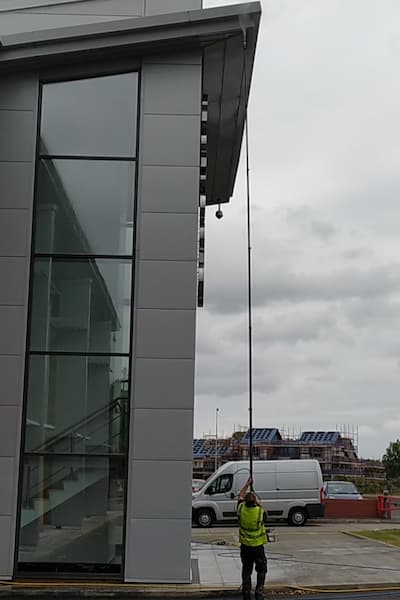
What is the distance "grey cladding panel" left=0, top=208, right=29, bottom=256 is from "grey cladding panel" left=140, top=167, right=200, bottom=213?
6.21 ft

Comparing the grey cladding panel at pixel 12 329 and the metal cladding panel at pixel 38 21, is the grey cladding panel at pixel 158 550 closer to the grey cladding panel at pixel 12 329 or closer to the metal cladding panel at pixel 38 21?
the grey cladding panel at pixel 12 329

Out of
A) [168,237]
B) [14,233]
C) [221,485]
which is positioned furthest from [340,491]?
[14,233]

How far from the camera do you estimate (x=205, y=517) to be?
2714 cm

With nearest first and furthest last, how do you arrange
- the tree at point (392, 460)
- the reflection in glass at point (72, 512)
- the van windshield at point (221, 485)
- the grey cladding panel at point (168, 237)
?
the reflection in glass at point (72, 512), the grey cladding panel at point (168, 237), the van windshield at point (221, 485), the tree at point (392, 460)

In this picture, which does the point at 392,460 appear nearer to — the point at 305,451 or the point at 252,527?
the point at 305,451

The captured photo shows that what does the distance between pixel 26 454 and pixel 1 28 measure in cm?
703

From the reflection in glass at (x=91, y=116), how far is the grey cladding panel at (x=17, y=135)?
22cm

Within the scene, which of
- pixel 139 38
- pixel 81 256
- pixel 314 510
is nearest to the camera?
pixel 81 256

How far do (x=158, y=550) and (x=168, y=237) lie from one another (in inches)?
187

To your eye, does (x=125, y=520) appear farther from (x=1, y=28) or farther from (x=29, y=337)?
(x=1, y=28)

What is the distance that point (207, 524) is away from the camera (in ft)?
88.7

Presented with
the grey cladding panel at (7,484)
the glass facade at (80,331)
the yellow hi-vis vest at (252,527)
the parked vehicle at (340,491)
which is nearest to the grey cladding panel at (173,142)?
the glass facade at (80,331)

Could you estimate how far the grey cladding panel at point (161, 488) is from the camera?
500 inches

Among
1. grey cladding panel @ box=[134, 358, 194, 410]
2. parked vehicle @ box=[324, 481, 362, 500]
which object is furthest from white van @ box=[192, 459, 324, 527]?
grey cladding panel @ box=[134, 358, 194, 410]
